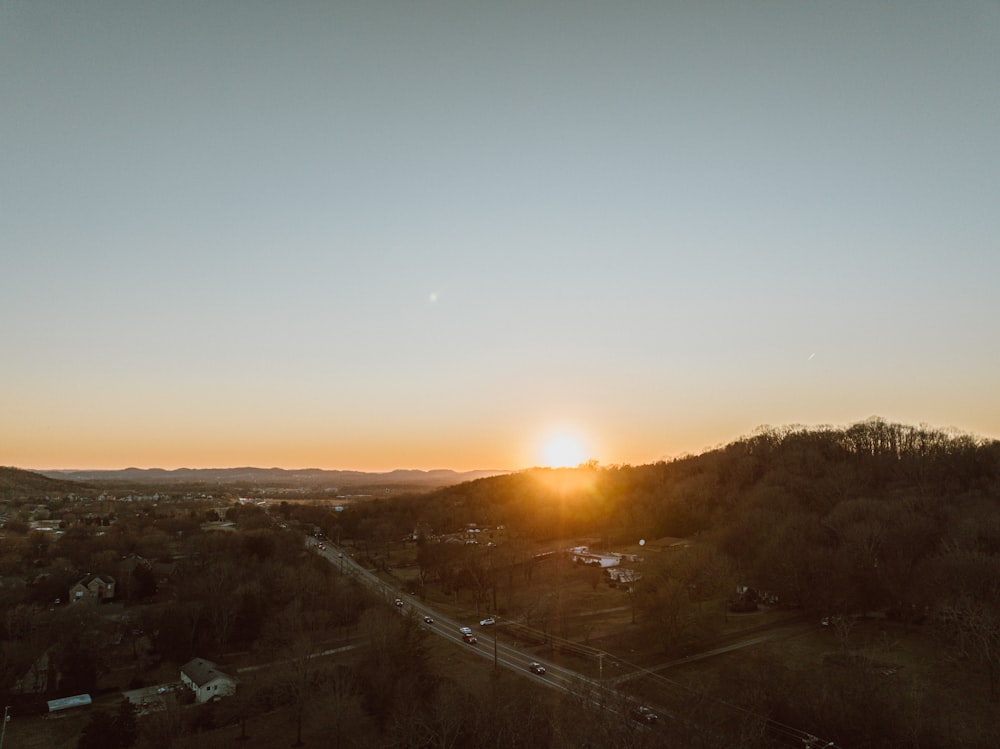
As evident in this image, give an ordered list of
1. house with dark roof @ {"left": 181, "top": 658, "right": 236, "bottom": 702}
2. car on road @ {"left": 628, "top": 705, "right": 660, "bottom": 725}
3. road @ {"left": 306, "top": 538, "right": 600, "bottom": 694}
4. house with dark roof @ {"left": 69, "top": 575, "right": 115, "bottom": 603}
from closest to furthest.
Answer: car on road @ {"left": 628, "top": 705, "right": 660, "bottom": 725}, road @ {"left": 306, "top": 538, "right": 600, "bottom": 694}, house with dark roof @ {"left": 181, "top": 658, "right": 236, "bottom": 702}, house with dark roof @ {"left": 69, "top": 575, "right": 115, "bottom": 603}

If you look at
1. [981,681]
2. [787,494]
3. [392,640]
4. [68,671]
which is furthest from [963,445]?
[68,671]

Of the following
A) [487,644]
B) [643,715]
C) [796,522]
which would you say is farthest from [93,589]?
[796,522]

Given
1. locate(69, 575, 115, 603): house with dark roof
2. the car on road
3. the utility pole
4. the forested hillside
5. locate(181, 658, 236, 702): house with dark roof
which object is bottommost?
the utility pole

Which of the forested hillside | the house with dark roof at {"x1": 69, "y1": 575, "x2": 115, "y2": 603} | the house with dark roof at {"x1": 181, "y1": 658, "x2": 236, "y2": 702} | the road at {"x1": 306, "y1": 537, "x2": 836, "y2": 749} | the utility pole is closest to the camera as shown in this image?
the road at {"x1": 306, "y1": 537, "x2": 836, "y2": 749}

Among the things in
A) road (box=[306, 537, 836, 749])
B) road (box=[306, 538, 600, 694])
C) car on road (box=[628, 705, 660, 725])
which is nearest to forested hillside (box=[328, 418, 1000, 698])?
road (box=[306, 537, 836, 749])

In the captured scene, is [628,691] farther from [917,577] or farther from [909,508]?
[909,508]

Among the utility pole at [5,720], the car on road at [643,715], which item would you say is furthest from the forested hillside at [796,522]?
the utility pole at [5,720]

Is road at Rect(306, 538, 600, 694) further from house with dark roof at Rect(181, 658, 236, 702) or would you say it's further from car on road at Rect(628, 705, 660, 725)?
house with dark roof at Rect(181, 658, 236, 702)
